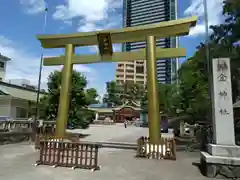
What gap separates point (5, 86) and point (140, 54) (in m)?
19.5

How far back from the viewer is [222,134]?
23.7 feet

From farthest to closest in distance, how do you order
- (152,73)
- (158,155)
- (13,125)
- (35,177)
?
(13,125) < (152,73) < (158,155) < (35,177)

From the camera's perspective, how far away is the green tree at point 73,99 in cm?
2042

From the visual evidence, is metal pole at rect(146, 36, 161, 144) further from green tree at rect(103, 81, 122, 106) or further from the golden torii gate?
green tree at rect(103, 81, 122, 106)

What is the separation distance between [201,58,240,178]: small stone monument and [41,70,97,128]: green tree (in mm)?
14610

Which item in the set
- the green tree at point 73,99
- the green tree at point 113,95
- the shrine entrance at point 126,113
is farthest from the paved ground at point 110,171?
the green tree at point 113,95

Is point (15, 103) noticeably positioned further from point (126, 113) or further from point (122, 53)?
point (126, 113)

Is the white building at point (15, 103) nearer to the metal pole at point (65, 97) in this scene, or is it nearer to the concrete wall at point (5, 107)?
the concrete wall at point (5, 107)

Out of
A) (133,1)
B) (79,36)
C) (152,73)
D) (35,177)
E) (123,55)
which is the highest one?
(133,1)

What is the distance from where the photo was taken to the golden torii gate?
35.4ft

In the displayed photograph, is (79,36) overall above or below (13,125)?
above

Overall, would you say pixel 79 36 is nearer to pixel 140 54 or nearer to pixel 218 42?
pixel 140 54

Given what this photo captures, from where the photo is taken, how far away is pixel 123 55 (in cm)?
1200

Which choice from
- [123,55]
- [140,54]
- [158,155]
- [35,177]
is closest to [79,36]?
[123,55]
